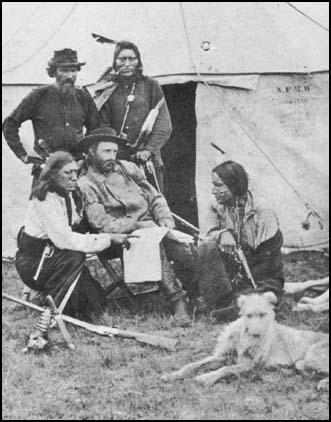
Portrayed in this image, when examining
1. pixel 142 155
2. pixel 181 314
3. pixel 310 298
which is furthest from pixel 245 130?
pixel 181 314

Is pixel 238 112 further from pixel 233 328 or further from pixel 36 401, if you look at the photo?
pixel 36 401

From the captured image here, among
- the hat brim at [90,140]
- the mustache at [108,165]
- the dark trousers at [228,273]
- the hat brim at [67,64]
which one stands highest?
the hat brim at [67,64]

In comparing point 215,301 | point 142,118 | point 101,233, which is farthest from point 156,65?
point 215,301

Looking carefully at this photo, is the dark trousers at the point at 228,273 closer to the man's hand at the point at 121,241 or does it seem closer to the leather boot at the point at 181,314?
the leather boot at the point at 181,314

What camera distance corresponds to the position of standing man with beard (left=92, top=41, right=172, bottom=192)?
18.9ft

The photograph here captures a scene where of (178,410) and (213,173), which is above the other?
(213,173)

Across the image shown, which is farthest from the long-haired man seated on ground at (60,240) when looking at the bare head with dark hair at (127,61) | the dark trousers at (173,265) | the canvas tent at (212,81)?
the bare head with dark hair at (127,61)

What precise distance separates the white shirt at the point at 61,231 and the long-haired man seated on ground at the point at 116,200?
0.12 meters

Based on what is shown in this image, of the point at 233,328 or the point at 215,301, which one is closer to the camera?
the point at 233,328

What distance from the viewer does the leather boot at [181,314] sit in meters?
5.51

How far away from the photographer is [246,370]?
490 centimetres

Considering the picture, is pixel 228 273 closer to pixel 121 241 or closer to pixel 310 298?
pixel 310 298

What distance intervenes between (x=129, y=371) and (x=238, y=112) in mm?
2426

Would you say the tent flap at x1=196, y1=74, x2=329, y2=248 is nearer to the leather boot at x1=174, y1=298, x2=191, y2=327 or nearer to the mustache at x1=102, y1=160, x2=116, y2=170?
the leather boot at x1=174, y1=298, x2=191, y2=327
